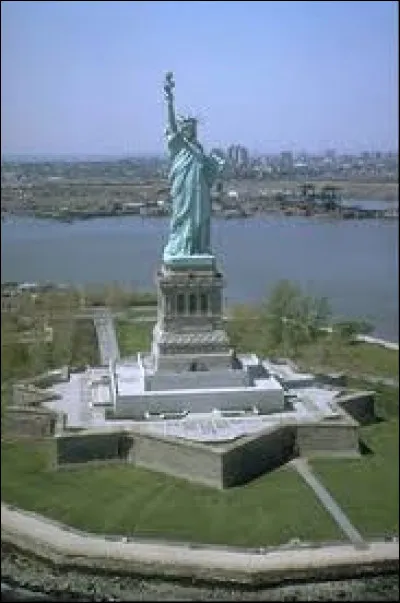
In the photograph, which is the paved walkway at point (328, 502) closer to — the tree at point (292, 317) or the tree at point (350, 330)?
the tree at point (292, 317)

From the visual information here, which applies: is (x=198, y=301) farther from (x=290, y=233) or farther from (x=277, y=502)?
(x=290, y=233)

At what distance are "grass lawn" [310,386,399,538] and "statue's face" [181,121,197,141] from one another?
11.9 feet

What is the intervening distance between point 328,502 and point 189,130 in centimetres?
434

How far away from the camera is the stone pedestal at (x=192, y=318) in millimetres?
10805

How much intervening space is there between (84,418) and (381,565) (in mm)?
3745

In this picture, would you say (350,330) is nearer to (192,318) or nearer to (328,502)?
(192,318)

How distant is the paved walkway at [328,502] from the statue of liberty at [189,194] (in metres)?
2.61

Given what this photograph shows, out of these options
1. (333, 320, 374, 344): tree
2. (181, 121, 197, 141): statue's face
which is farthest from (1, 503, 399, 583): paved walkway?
(333, 320, 374, 344): tree

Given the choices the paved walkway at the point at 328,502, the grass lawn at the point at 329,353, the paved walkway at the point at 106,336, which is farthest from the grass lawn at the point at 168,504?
the grass lawn at the point at 329,353

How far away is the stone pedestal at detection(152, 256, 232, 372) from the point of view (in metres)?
10.8

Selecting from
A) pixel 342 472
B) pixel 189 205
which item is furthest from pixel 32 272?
pixel 342 472

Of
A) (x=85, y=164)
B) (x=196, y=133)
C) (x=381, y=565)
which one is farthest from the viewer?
(x=85, y=164)

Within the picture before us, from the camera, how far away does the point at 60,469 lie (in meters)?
9.63

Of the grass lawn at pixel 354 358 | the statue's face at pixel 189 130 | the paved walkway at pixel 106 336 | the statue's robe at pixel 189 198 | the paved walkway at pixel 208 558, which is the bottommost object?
the paved walkway at pixel 208 558
